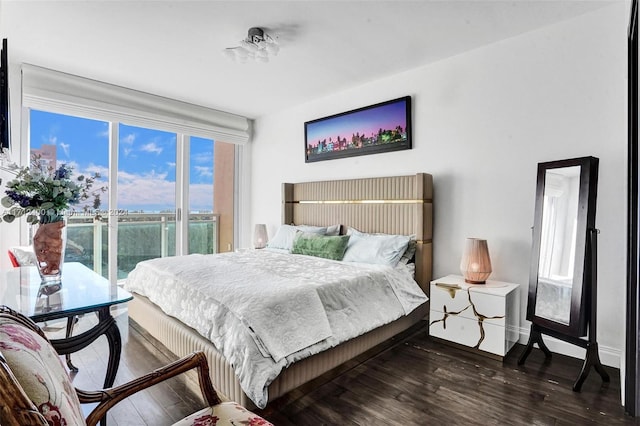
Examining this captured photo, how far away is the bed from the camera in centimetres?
199

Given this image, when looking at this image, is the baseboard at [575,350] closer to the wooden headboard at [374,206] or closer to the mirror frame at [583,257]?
the mirror frame at [583,257]

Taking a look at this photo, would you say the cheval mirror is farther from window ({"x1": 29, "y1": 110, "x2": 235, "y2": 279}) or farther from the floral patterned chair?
window ({"x1": 29, "y1": 110, "x2": 235, "y2": 279})

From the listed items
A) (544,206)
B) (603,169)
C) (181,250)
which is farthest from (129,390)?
(181,250)

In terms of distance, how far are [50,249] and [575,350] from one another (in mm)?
3629

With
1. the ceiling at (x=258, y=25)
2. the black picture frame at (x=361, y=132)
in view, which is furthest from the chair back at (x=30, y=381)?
the black picture frame at (x=361, y=132)

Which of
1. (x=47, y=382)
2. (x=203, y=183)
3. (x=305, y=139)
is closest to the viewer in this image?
(x=47, y=382)

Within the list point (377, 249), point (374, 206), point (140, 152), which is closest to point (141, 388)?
point (377, 249)

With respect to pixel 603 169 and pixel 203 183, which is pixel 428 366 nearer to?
pixel 603 169

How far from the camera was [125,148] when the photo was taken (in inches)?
171

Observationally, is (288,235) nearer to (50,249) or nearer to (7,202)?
(50,249)

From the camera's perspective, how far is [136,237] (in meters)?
4.47

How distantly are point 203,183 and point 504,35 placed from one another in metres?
4.15

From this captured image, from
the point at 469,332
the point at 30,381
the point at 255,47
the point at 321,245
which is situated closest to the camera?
the point at 30,381

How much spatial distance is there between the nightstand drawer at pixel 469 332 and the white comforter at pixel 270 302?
0.26 metres
